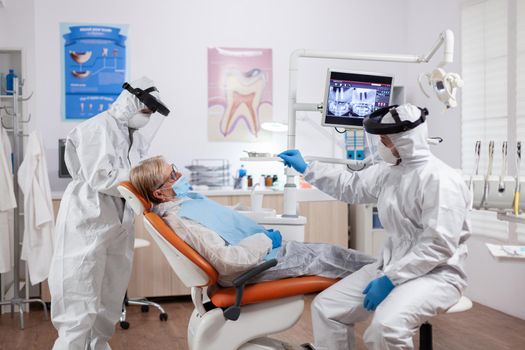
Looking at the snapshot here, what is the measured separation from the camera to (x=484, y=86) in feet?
13.3

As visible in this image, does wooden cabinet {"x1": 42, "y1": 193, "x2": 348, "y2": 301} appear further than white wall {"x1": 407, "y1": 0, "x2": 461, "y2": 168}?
No

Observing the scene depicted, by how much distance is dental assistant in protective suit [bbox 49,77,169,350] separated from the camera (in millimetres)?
2582

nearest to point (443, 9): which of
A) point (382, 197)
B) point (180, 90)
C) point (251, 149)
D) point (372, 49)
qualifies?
point (372, 49)

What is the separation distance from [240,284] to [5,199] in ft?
7.07

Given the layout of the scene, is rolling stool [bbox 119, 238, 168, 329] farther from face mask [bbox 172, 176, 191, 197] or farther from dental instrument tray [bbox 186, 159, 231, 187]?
face mask [bbox 172, 176, 191, 197]

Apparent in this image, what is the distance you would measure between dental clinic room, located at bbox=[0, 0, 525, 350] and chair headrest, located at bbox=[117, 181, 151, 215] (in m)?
0.01

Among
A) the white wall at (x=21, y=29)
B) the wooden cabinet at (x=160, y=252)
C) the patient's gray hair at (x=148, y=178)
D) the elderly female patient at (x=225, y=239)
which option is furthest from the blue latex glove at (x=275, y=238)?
the white wall at (x=21, y=29)

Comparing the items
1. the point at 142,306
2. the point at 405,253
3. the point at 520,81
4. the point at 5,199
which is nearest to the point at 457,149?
the point at 520,81

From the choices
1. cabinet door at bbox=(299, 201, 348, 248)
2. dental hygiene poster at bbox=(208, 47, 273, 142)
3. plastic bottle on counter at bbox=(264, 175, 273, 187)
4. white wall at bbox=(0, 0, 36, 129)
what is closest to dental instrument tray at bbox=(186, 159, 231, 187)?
dental hygiene poster at bbox=(208, 47, 273, 142)

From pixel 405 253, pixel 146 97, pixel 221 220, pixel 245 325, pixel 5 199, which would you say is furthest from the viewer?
pixel 5 199

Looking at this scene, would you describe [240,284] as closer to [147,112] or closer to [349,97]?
[147,112]

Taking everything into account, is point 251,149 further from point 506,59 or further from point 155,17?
point 506,59

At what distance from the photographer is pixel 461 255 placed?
84.6 inches

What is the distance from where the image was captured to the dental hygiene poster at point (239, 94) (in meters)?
4.70
